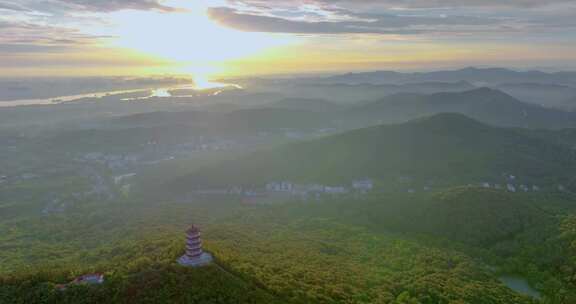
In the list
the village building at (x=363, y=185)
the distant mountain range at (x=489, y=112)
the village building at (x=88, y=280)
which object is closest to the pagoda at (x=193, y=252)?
the village building at (x=88, y=280)

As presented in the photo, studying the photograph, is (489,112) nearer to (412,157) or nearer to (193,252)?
(412,157)

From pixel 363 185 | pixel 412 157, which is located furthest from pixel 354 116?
pixel 363 185

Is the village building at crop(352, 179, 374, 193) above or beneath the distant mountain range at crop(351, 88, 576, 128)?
beneath

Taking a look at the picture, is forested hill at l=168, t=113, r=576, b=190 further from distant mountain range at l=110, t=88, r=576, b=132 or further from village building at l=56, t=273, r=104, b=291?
distant mountain range at l=110, t=88, r=576, b=132

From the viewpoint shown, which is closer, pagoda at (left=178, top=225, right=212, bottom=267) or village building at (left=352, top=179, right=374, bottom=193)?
pagoda at (left=178, top=225, right=212, bottom=267)

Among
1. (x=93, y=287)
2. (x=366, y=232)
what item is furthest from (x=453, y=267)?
(x=93, y=287)

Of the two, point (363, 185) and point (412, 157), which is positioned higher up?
point (412, 157)

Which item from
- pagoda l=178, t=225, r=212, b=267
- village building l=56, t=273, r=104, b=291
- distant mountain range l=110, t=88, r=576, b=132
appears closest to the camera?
village building l=56, t=273, r=104, b=291

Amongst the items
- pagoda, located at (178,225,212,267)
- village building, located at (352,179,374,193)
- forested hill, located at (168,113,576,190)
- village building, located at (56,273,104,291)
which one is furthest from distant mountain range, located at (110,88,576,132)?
village building, located at (56,273,104,291)
